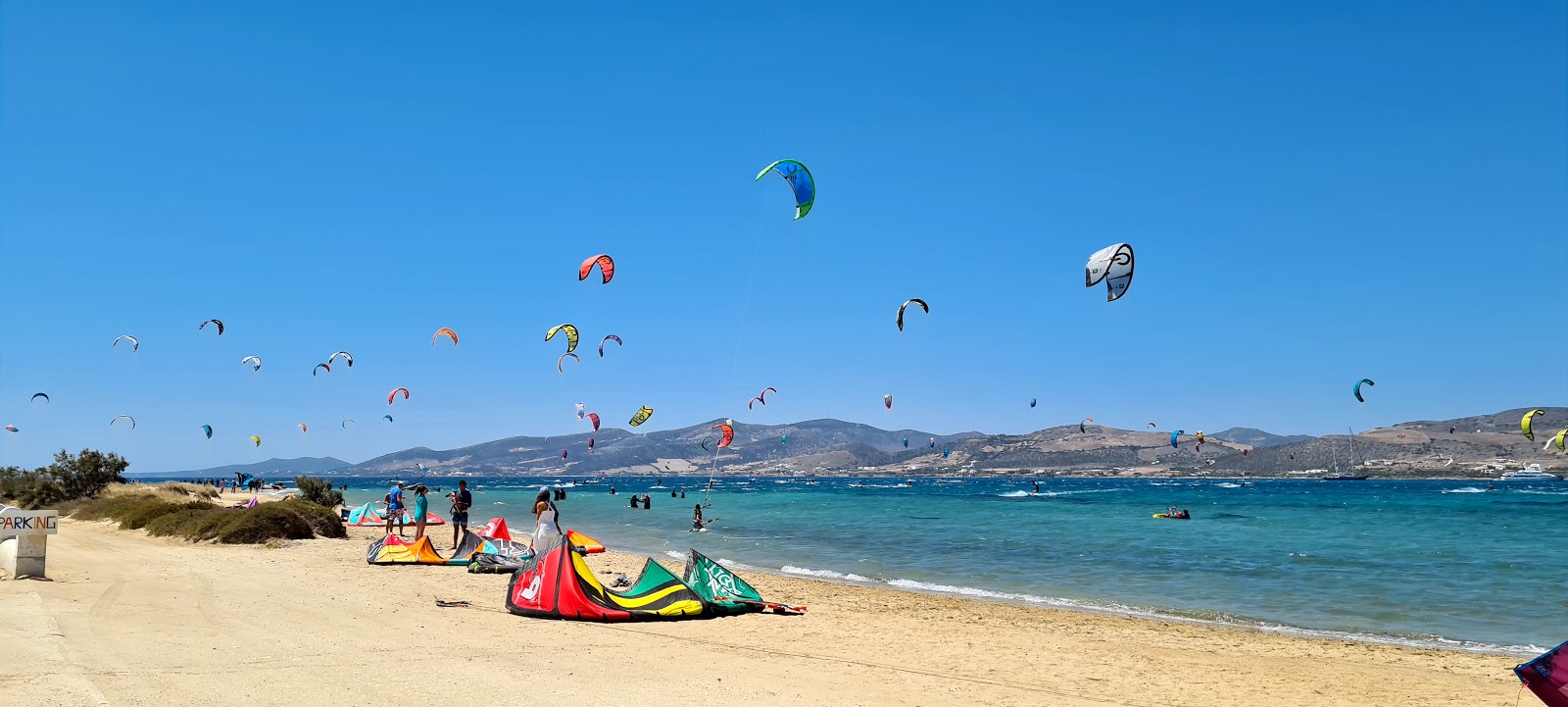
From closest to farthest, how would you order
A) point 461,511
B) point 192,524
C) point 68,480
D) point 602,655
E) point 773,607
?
1. point 602,655
2. point 773,607
3. point 461,511
4. point 192,524
5. point 68,480

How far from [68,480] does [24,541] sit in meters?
26.8

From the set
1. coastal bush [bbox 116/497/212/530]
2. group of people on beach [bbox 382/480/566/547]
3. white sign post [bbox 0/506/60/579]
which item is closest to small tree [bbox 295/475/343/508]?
coastal bush [bbox 116/497/212/530]

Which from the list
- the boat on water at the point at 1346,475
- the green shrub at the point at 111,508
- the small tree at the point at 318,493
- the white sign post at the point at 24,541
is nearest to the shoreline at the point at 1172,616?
the white sign post at the point at 24,541

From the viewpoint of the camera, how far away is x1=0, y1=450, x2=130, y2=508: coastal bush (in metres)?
31.2

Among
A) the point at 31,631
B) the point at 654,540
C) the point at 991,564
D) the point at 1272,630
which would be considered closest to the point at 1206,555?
the point at 991,564

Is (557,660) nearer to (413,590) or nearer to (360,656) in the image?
(360,656)

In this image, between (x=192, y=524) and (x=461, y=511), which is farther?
(x=192, y=524)

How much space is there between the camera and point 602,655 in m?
7.60

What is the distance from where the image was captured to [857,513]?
4272 cm

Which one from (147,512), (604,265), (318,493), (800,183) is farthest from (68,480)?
(800,183)

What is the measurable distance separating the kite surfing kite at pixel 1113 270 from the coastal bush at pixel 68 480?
3424 cm

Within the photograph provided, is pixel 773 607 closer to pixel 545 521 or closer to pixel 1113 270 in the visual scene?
pixel 545 521

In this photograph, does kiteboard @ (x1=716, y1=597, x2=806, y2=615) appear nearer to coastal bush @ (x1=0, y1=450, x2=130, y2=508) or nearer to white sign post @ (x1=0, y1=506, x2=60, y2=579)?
white sign post @ (x1=0, y1=506, x2=60, y2=579)

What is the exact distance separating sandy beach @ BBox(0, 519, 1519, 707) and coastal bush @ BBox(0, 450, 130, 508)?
2459cm
